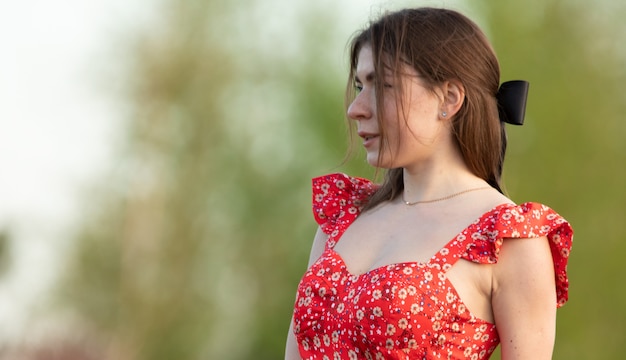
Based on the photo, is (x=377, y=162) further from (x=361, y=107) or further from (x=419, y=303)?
(x=419, y=303)

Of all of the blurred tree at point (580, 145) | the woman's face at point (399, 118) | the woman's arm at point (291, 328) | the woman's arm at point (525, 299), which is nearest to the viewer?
the woman's arm at point (525, 299)

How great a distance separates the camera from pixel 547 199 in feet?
20.9

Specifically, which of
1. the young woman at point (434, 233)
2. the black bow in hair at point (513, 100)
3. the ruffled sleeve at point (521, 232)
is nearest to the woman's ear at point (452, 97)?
the young woman at point (434, 233)

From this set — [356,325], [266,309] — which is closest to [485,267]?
[356,325]

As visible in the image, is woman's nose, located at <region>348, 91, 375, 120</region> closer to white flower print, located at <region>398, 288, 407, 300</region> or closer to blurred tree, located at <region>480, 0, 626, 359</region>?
white flower print, located at <region>398, 288, 407, 300</region>

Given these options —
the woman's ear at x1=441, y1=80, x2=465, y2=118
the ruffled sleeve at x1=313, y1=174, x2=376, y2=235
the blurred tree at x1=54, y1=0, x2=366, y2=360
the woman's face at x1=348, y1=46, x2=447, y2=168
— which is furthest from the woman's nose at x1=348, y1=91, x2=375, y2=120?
the blurred tree at x1=54, y1=0, x2=366, y2=360

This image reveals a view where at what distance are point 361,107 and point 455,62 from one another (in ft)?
0.68

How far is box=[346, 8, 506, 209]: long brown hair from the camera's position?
1.95 metres

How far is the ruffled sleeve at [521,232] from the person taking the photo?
185 cm

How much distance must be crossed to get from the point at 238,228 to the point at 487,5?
2360 millimetres

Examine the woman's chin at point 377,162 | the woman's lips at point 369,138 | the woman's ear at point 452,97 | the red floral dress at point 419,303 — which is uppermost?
the woman's ear at point 452,97

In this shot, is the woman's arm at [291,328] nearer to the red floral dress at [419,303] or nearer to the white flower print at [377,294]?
the red floral dress at [419,303]

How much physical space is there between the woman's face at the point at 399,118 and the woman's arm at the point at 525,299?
0.27 metres

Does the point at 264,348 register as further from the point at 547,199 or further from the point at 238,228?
the point at 547,199
